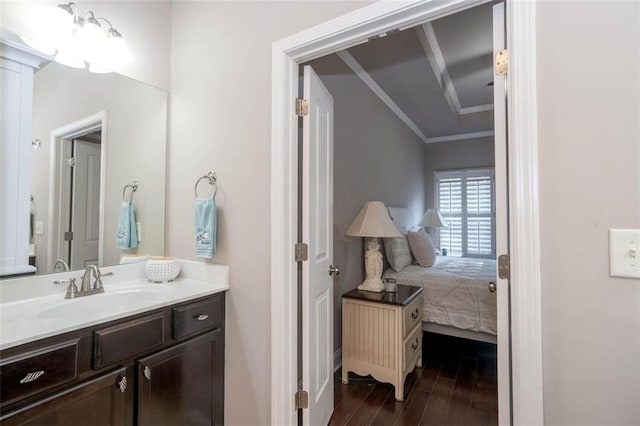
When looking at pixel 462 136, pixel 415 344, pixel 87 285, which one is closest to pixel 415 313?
pixel 415 344

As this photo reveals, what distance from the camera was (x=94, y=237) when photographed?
167 centimetres

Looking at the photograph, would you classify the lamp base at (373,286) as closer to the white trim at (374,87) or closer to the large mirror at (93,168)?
the large mirror at (93,168)

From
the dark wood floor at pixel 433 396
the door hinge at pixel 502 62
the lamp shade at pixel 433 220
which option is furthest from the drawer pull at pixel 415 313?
the lamp shade at pixel 433 220

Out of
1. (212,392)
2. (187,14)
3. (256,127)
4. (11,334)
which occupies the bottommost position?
(212,392)

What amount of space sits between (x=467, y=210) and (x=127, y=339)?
17.4 feet

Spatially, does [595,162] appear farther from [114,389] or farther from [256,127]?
[114,389]

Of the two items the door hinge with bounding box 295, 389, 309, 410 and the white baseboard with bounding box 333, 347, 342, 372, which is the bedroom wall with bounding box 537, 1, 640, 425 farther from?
the white baseboard with bounding box 333, 347, 342, 372

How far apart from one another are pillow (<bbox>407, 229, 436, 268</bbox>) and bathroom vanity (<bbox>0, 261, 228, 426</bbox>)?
7.71ft

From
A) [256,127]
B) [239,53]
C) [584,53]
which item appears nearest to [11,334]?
[256,127]

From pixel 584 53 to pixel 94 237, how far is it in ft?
7.37

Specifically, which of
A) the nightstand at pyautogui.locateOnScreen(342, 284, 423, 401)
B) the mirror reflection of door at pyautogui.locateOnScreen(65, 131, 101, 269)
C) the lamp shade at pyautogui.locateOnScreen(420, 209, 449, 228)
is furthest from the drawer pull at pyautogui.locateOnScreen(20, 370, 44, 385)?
the lamp shade at pyautogui.locateOnScreen(420, 209, 449, 228)

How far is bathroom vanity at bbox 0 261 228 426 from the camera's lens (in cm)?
100

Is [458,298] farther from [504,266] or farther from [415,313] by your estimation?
[504,266]

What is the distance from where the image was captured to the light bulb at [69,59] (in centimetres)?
151
